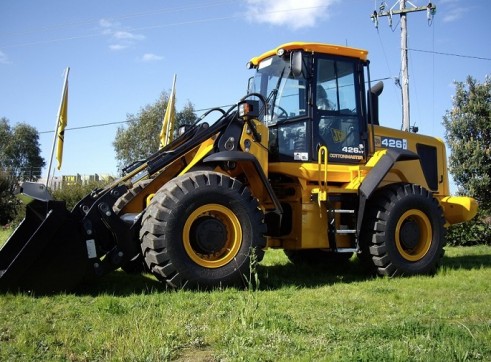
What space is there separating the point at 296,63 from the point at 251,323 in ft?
13.0

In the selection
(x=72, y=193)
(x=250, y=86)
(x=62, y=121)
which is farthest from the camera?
(x=72, y=193)

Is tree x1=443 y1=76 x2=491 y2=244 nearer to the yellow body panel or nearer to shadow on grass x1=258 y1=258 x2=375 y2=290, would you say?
the yellow body panel

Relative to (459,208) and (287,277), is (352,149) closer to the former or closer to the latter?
(287,277)

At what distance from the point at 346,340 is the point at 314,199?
11.8 ft

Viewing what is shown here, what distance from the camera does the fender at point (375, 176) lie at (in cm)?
749

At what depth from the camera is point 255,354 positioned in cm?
357

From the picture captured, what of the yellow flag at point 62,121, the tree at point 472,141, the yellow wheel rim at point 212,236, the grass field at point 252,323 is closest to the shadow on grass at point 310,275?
the grass field at point 252,323

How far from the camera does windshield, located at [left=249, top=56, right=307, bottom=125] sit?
25.3 feet

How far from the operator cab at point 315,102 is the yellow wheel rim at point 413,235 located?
1197mm

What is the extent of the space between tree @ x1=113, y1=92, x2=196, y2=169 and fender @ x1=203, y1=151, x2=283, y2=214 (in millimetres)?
27659

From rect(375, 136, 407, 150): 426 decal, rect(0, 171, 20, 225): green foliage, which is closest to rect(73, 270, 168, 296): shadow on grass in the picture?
rect(375, 136, 407, 150): 426 decal

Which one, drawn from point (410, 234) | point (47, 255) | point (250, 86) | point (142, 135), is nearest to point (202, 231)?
point (47, 255)

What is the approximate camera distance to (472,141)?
1594 cm

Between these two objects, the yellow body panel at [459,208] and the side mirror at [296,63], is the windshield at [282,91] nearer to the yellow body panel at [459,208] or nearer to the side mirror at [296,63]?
the side mirror at [296,63]
